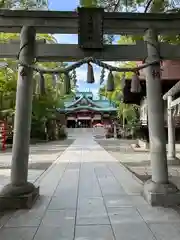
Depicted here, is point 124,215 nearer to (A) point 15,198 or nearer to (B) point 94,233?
(B) point 94,233

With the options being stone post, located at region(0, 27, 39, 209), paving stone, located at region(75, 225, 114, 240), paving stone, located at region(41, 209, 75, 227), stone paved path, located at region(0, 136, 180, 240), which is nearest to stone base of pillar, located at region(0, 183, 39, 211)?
stone post, located at region(0, 27, 39, 209)

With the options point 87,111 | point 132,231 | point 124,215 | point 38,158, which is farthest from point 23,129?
Answer: point 87,111

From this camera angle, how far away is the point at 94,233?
4301 millimetres

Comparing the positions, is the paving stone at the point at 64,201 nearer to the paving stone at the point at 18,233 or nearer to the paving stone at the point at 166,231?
the paving stone at the point at 18,233

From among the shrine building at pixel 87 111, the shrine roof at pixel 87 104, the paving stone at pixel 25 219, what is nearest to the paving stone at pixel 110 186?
the paving stone at pixel 25 219

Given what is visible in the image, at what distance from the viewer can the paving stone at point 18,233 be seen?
13.7 ft

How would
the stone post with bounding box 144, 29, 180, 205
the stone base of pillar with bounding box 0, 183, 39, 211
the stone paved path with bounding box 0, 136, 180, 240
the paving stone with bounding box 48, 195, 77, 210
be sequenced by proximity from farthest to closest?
1. the stone post with bounding box 144, 29, 180, 205
2. the paving stone with bounding box 48, 195, 77, 210
3. the stone base of pillar with bounding box 0, 183, 39, 211
4. the stone paved path with bounding box 0, 136, 180, 240

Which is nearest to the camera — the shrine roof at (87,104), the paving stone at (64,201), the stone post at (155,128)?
the paving stone at (64,201)

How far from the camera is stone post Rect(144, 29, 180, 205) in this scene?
6011 millimetres

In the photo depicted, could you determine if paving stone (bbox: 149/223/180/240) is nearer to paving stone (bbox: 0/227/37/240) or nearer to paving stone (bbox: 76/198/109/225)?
paving stone (bbox: 76/198/109/225)

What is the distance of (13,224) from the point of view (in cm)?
475

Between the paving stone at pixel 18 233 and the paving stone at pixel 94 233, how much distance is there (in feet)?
2.15

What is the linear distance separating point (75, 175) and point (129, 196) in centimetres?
330

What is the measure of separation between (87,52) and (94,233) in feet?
11.6
